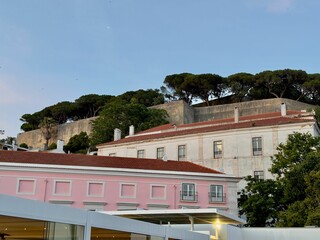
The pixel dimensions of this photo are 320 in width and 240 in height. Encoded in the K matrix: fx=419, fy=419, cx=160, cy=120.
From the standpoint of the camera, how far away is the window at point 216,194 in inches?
1307

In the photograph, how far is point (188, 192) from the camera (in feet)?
108

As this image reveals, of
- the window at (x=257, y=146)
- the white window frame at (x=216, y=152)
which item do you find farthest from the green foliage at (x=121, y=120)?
the window at (x=257, y=146)

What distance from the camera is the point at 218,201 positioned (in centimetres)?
3319

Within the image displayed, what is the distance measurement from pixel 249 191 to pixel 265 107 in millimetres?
31692

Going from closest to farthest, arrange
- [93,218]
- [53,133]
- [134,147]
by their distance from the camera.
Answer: [93,218] < [134,147] < [53,133]

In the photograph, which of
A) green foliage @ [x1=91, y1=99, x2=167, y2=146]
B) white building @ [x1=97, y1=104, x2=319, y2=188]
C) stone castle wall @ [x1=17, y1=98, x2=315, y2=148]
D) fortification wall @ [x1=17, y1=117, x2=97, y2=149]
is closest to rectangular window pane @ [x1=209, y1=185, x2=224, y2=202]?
white building @ [x1=97, y1=104, x2=319, y2=188]

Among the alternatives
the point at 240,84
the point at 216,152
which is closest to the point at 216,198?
the point at 216,152

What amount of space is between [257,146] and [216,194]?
755 cm

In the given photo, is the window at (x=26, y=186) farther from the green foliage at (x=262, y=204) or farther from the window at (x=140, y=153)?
the green foliage at (x=262, y=204)

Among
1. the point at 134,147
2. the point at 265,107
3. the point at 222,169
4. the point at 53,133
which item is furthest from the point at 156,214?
the point at 53,133

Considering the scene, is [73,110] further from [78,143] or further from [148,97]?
[78,143]

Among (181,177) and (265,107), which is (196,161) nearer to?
(181,177)

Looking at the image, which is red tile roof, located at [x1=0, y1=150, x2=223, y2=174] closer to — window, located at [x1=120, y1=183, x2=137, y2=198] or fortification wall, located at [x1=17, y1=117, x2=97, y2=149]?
window, located at [x1=120, y1=183, x2=137, y2=198]

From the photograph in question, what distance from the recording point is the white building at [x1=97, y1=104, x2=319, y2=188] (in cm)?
3762
